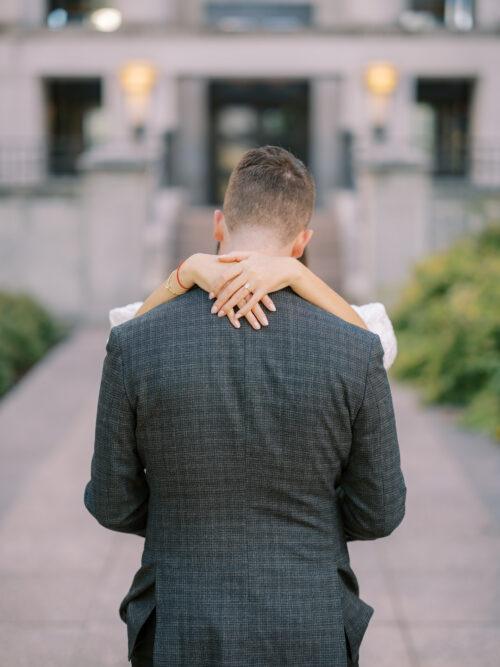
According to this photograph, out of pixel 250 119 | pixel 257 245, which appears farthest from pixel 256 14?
pixel 257 245

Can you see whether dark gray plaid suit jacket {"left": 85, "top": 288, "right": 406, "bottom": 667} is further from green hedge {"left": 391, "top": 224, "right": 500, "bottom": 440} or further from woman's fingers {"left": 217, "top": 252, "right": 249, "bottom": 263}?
A: green hedge {"left": 391, "top": 224, "right": 500, "bottom": 440}

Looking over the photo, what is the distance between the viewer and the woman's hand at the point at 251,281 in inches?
76.5

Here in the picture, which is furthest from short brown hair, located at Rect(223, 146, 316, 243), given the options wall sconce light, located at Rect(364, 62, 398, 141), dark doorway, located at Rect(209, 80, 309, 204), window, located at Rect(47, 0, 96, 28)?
window, located at Rect(47, 0, 96, 28)

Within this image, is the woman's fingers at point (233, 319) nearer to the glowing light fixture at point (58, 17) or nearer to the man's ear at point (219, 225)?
the man's ear at point (219, 225)

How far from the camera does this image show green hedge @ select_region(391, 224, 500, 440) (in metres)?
8.20

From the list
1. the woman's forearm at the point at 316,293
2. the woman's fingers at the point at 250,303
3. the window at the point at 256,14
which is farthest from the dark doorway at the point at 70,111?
the woman's fingers at the point at 250,303

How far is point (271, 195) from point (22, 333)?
10.1 metres

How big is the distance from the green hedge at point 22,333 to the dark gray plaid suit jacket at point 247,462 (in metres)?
8.00

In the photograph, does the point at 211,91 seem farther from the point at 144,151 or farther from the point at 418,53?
the point at 144,151

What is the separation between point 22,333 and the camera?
38.5ft

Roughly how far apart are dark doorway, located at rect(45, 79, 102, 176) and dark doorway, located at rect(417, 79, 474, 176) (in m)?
9.12

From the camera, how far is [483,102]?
2367 cm

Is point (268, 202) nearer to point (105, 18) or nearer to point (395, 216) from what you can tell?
point (395, 216)

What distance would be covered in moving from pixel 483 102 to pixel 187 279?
2319 centimetres
